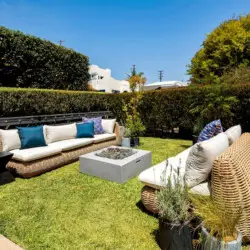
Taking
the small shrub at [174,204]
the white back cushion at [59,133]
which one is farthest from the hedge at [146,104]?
the small shrub at [174,204]

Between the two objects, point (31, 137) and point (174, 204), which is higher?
point (31, 137)

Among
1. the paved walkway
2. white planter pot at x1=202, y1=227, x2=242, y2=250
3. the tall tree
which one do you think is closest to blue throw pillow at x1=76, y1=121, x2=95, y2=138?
the paved walkway

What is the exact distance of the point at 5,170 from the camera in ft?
11.8

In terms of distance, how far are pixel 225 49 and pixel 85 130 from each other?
12.0 metres

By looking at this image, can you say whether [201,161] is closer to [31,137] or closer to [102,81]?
[31,137]

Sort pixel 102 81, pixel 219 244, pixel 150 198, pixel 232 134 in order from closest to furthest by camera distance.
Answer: pixel 219 244
pixel 150 198
pixel 232 134
pixel 102 81

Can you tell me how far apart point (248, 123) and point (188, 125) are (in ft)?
6.62

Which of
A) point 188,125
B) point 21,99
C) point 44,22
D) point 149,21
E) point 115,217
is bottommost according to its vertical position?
point 115,217

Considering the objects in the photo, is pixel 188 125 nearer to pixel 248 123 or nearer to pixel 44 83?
pixel 248 123

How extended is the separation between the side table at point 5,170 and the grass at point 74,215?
0.49 ft

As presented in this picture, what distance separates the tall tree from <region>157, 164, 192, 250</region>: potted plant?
11.2 m

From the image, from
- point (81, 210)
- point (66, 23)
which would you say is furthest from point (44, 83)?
point (81, 210)

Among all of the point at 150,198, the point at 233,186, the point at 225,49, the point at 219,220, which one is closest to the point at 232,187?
the point at 233,186

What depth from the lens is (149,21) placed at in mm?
9203
